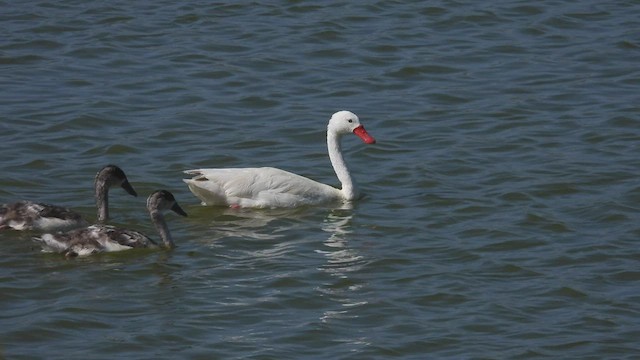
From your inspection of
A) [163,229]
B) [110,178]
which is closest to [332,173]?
[110,178]

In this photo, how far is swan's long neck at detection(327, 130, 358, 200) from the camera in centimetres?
1402

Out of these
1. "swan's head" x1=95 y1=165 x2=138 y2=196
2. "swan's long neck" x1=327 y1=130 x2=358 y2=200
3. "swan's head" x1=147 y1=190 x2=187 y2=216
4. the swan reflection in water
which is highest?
"swan's head" x1=95 y1=165 x2=138 y2=196

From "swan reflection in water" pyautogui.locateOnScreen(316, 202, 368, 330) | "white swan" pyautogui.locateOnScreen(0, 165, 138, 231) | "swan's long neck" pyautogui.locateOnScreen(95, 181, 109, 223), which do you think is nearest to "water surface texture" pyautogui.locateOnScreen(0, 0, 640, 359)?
"swan reflection in water" pyautogui.locateOnScreen(316, 202, 368, 330)

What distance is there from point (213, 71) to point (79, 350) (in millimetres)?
8064

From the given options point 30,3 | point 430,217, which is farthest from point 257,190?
point 30,3

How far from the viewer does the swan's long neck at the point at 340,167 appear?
1402 centimetres

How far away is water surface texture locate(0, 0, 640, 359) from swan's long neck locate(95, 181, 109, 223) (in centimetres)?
32

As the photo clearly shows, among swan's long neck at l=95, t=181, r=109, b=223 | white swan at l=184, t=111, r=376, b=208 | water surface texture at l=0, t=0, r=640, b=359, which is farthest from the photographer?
white swan at l=184, t=111, r=376, b=208

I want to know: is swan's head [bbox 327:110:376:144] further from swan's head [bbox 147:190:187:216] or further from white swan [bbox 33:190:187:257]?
white swan [bbox 33:190:187:257]

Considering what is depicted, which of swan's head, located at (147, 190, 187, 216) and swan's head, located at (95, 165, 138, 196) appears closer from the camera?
swan's head, located at (147, 190, 187, 216)

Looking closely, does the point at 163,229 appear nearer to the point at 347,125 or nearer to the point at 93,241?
the point at 93,241

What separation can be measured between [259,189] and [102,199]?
1.42 metres

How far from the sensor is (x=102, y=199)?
1315 centimetres

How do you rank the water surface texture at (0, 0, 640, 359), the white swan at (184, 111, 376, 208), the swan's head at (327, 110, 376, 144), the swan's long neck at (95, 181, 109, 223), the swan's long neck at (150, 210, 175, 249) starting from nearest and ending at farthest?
the water surface texture at (0, 0, 640, 359)
the swan's long neck at (150, 210, 175, 249)
the swan's long neck at (95, 181, 109, 223)
the white swan at (184, 111, 376, 208)
the swan's head at (327, 110, 376, 144)
